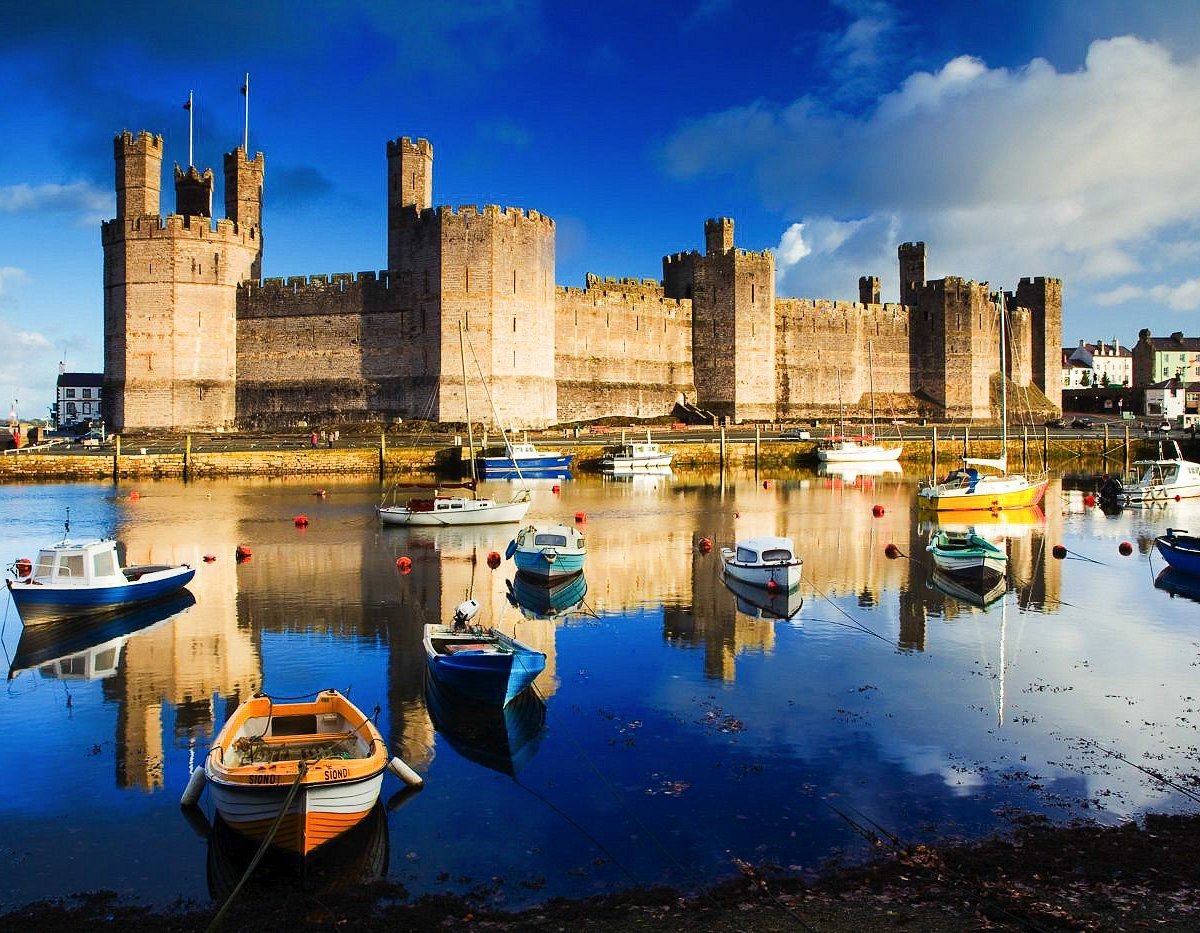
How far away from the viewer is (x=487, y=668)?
1202cm

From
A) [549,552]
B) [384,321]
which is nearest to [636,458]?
[384,321]

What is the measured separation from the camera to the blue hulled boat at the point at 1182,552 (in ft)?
69.0

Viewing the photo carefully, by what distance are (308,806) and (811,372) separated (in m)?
55.8

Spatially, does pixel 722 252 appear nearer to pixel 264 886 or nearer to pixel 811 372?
pixel 811 372

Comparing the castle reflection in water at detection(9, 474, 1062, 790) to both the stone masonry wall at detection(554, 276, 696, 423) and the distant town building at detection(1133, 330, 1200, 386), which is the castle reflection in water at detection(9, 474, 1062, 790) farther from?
the distant town building at detection(1133, 330, 1200, 386)

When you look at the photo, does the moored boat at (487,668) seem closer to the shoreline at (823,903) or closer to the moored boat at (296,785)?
the moored boat at (296,785)

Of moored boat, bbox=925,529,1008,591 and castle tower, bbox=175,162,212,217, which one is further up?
castle tower, bbox=175,162,212,217

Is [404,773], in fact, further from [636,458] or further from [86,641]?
[636,458]

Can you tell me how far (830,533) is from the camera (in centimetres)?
2777

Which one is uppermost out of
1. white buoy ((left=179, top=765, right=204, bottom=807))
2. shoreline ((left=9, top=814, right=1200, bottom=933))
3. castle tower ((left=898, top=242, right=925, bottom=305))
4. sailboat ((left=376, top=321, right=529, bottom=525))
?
castle tower ((left=898, top=242, right=925, bottom=305))

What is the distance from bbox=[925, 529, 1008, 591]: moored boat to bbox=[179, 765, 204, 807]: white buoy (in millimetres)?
14362

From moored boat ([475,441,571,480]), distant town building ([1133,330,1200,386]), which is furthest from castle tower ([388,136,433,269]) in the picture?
distant town building ([1133,330,1200,386])

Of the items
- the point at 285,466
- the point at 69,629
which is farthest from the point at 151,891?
the point at 285,466

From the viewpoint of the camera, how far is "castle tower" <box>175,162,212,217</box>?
172 feet
